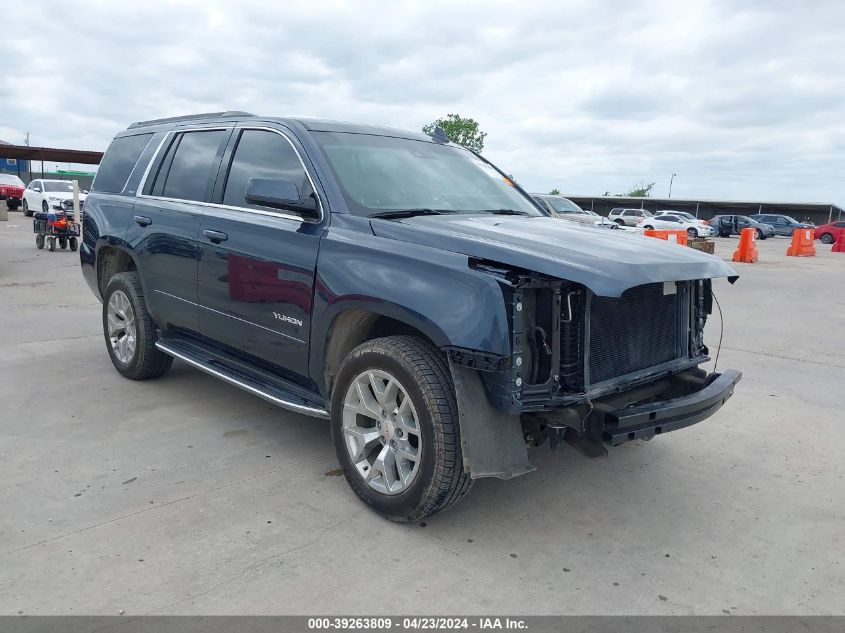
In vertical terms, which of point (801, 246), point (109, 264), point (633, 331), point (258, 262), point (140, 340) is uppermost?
point (258, 262)

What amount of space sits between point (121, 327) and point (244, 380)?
6.40 feet

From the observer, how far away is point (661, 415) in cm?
320

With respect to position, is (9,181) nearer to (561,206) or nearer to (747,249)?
(561,206)

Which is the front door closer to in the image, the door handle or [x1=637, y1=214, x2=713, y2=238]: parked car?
the door handle

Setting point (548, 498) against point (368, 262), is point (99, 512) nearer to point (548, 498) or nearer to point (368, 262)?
point (368, 262)

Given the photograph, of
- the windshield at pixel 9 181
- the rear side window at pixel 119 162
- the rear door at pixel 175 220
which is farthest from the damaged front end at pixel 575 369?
the windshield at pixel 9 181

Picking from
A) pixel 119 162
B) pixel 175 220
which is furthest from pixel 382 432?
pixel 119 162

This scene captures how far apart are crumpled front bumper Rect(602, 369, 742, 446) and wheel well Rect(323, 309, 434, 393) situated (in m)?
1.10

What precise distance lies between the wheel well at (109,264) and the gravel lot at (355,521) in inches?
36.0

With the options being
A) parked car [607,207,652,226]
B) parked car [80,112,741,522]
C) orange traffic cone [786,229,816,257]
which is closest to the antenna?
parked car [80,112,741,522]

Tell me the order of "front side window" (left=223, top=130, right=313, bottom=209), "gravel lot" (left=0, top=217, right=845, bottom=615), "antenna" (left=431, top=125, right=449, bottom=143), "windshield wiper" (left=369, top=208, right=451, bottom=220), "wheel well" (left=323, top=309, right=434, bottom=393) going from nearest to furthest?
"gravel lot" (left=0, top=217, right=845, bottom=615) → "wheel well" (left=323, top=309, right=434, bottom=393) → "windshield wiper" (left=369, top=208, right=451, bottom=220) → "front side window" (left=223, top=130, right=313, bottom=209) → "antenna" (left=431, top=125, right=449, bottom=143)

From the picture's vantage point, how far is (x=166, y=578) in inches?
111

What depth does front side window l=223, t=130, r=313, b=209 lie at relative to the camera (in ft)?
13.3

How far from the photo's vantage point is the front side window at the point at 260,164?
13.3 ft
